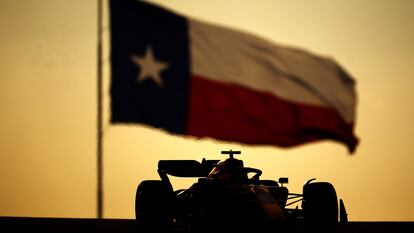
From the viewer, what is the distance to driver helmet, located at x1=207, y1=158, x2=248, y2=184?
1559cm

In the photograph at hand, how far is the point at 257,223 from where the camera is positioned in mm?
13516

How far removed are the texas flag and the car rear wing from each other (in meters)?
8.41

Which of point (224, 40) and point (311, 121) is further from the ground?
point (224, 40)

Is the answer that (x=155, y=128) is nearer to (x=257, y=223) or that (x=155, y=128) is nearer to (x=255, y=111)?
(x=255, y=111)

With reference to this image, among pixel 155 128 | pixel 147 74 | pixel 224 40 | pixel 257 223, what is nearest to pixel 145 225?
pixel 257 223

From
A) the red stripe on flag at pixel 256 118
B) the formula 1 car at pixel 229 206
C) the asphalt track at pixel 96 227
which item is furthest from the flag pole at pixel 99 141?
the formula 1 car at pixel 229 206

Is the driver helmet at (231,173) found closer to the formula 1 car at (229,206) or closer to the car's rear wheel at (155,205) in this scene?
the formula 1 car at (229,206)

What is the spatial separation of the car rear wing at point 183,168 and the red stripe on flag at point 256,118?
30.0 feet

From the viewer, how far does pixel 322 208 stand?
47.1 feet

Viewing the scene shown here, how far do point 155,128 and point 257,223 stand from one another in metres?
12.0

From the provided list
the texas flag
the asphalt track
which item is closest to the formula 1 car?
the asphalt track

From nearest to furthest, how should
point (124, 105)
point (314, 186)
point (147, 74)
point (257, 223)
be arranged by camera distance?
point (257, 223) → point (314, 186) → point (124, 105) → point (147, 74)

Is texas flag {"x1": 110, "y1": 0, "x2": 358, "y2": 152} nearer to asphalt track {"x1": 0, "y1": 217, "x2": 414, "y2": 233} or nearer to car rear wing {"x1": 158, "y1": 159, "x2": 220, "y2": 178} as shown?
asphalt track {"x1": 0, "y1": 217, "x2": 414, "y2": 233}

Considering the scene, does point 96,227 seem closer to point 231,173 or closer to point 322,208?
point 231,173
